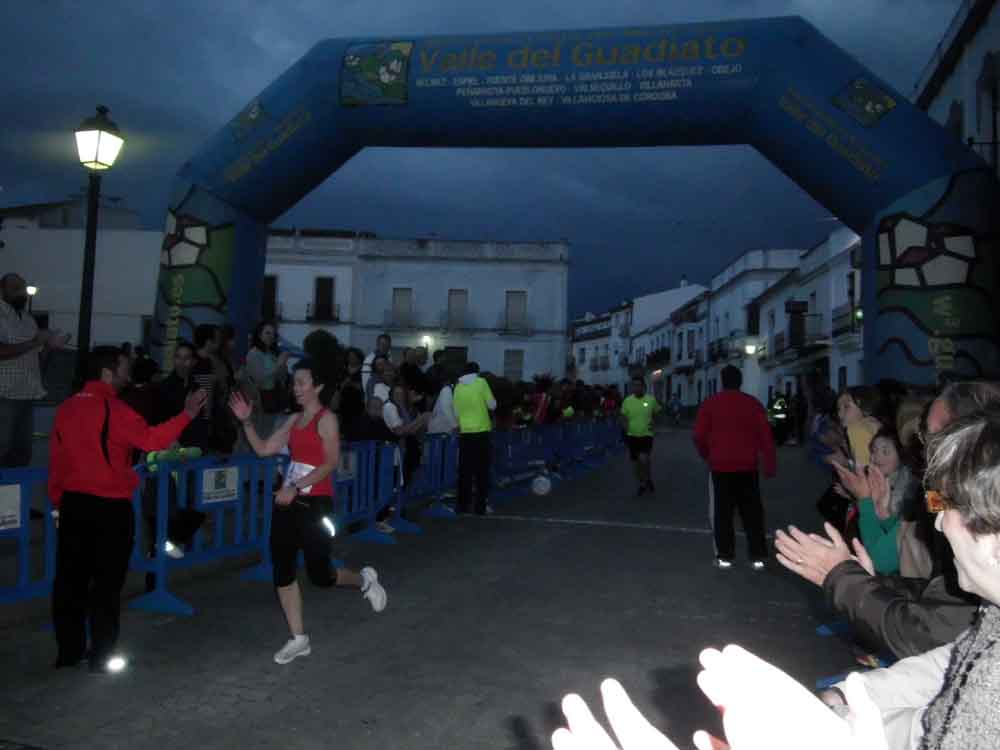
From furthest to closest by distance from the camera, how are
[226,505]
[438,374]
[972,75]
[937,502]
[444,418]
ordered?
[972,75] < [438,374] < [444,418] < [226,505] < [937,502]

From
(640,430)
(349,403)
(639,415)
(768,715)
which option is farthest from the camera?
(639,415)

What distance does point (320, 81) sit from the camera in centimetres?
1208

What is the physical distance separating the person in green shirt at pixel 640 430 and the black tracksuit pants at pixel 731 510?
6230 millimetres

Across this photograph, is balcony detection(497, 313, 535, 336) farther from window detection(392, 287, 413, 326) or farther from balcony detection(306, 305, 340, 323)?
balcony detection(306, 305, 340, 323)

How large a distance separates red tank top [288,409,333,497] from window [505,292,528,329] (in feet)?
139

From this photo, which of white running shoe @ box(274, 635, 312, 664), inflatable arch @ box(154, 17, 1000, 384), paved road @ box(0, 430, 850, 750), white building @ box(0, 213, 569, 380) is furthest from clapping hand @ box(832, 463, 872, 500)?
white building @ box(0, 213, 569, 380)

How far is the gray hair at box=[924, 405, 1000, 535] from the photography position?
1561 millimetres

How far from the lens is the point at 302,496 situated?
524cm

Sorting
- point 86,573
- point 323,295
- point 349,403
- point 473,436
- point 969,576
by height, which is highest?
point 323,295

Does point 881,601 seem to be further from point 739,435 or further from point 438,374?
point 438,374

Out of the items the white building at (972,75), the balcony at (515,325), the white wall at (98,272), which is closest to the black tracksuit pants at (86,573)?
the white building at (972,75)

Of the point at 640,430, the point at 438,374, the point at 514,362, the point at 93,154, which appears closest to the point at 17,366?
the point at 93,154

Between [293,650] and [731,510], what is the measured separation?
4.74m

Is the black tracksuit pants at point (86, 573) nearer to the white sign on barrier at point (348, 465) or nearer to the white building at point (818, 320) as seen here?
the white sign on barrier at point (348, 465)
